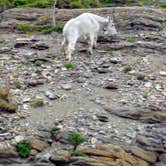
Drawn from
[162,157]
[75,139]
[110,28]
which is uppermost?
[110,28]

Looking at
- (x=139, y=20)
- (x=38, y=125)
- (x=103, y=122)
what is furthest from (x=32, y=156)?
(x=139, y=20)

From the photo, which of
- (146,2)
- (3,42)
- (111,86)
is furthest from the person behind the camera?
(146,2)

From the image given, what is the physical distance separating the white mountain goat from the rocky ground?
581 millimetres

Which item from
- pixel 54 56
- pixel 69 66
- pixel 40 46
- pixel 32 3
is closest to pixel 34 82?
pixel 69 66

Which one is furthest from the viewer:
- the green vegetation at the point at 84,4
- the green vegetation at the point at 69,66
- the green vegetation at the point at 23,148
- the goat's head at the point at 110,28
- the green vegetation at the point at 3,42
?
the green vegetation at the point at 84,4

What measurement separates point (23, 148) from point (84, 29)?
927 cm

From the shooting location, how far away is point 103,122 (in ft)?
72.7

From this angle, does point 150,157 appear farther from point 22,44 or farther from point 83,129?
point 22,44

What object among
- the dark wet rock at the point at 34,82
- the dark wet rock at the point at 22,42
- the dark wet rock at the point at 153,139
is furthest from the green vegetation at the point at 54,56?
the dark wet rock at the point at 153,139

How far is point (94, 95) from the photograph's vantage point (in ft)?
79.8

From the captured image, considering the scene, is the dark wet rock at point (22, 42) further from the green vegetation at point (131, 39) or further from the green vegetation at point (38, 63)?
the green vegetation at point (131, 39)

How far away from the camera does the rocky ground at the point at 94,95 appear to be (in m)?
20.3

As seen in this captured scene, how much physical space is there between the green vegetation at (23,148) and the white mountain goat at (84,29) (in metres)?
7.71

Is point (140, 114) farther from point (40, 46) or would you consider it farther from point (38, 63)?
point (40, 46)
